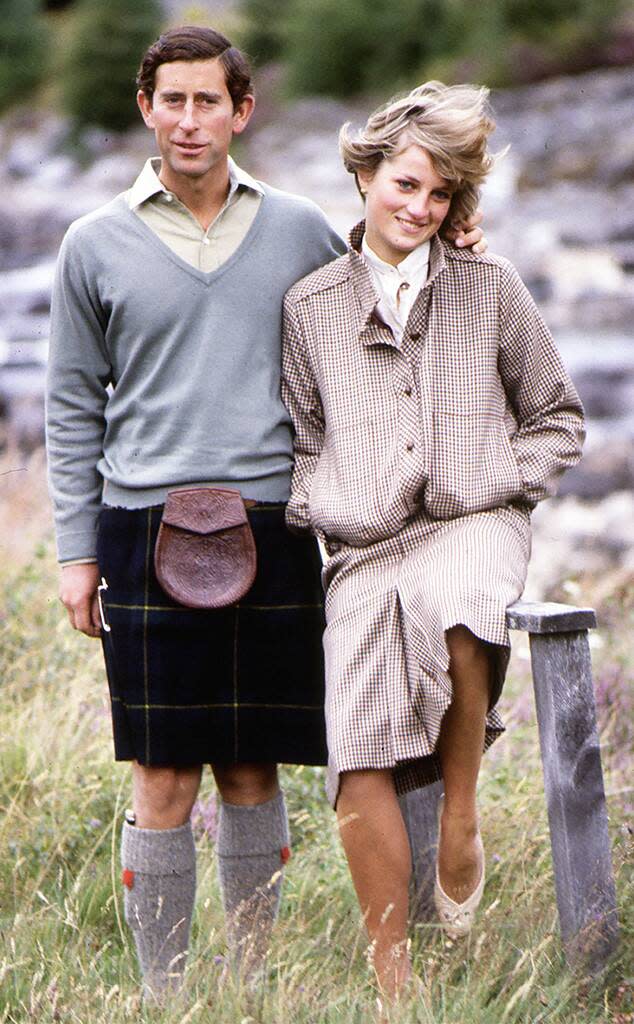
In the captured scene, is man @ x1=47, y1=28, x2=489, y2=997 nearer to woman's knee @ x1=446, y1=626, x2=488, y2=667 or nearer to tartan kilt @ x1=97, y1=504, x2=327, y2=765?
tartan kilt @ x1=97, y1=504, x2=327, y2=765

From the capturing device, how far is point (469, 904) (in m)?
3.27

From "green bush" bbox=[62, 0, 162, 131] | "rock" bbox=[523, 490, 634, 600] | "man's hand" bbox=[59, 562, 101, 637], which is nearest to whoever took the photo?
"man's hand" bbox=[59, 562, 101, 637]

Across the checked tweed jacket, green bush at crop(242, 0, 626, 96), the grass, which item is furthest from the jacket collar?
green bush at crop(242, 0, 626, 96)

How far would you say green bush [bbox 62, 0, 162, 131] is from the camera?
87.1 ft

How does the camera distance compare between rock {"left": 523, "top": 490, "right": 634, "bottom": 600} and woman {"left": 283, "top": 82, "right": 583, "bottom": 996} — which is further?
rock {"left": 523, "top": 490, "right": 634, "bottom": 600}

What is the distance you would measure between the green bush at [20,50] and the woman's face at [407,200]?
96.6ft

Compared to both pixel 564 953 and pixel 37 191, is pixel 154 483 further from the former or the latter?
pixel 37 191

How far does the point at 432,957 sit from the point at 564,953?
0.29m

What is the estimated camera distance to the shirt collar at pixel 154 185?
342 cm

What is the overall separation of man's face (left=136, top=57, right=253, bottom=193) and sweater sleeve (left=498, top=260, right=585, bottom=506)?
670 millimetres

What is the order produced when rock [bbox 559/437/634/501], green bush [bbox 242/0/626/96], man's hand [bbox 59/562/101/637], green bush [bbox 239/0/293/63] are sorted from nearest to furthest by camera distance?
man's hand [bbox 59/562/101/637]
rock [bbox 559/437/634/501]
green bush [bbox 242/0/626/96]
green bush [bbox 239/0/293/63]

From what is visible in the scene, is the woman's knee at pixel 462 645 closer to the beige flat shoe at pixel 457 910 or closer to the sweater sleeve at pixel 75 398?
the beige flat shoe at pixel 457 910

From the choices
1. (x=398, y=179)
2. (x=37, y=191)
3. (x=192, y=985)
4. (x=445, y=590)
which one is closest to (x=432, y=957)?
(x=192, y=985)

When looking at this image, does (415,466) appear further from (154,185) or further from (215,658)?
(154,185)
